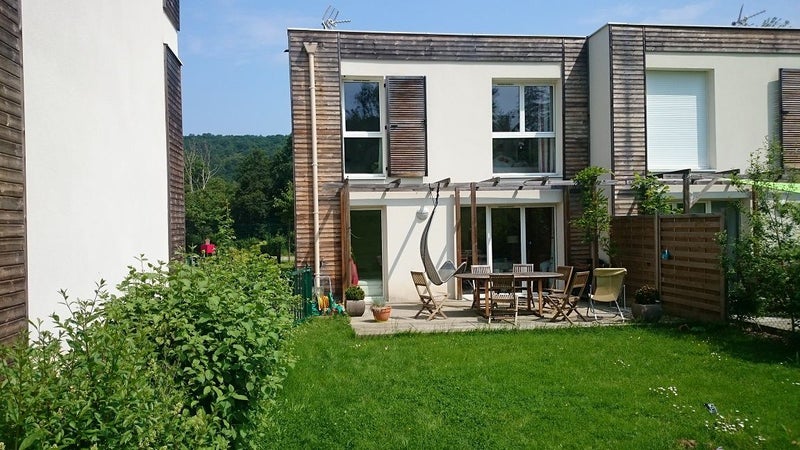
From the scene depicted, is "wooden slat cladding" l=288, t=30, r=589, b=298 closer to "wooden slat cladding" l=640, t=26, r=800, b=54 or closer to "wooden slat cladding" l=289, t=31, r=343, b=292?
"wooden slat cladding" l=289, t=31, r=343, b=292

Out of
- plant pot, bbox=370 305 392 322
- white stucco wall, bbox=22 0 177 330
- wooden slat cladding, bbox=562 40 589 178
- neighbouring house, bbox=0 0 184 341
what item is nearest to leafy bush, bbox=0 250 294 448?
neighbouring house, bbox=0 0 184 341

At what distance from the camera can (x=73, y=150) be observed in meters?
4.43

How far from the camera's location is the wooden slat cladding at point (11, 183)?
10.7 feet

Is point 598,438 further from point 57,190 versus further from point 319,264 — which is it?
point 319,264

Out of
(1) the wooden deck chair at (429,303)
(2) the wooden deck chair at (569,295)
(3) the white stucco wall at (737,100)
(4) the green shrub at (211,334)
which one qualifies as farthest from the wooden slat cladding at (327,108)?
(4) the green shrub at (211,334)

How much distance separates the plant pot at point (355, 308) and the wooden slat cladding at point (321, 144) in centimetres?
134

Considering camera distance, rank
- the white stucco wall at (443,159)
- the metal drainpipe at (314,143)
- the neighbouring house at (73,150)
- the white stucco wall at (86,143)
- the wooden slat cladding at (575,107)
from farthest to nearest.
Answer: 1. the wooden slat cladding at (575,107)
2. the white stucco wall at (443,159)
3. the metal drainpipe at (314,143)
4. the white stucco wall at (86,143)
5. the neighbouring house at (73,150)

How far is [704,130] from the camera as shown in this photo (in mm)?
12781

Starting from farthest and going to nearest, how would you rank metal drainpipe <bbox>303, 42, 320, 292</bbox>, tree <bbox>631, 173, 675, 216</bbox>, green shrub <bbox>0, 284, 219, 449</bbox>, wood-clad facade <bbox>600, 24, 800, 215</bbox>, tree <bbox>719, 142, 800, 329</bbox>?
wood-clad facade <bbox>600, 24, 800, 215</bbox>, metal drainpipe <bbox>303, 42, 320, 292</bbox>, tree <bbox>631, 173, 675, 216</bbox>, tree <bbox>719, 142, 800, 329</bbox>, green shrub <bbox>0, 284, 219, 449</bbox>

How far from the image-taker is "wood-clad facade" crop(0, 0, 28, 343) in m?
3.27

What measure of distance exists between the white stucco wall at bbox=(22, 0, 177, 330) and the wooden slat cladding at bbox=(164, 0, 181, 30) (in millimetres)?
1162

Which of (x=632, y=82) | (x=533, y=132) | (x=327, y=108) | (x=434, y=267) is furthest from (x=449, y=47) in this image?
(x=434, y=267)

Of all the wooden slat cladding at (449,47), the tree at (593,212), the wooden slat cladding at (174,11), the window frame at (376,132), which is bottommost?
the tree at (593,212)

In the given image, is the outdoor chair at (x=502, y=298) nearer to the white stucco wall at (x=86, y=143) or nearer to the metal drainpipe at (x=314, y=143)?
the metal drainpipe at (x=314, y=143)
